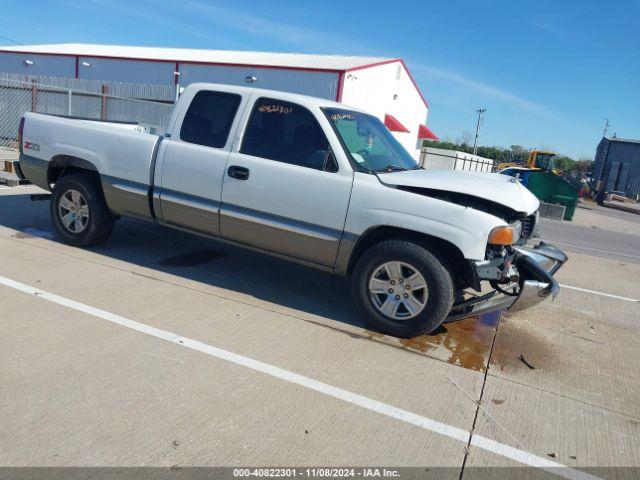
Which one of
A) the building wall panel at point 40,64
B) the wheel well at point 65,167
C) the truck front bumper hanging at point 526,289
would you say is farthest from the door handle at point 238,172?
the building wall panel at point 40,64

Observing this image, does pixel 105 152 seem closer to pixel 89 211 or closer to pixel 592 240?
pixel 89 211

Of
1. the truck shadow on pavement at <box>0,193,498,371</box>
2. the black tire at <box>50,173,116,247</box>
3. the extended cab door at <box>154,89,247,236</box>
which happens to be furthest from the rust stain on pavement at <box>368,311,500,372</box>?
the black tire at <box>50,173,116,247</box>

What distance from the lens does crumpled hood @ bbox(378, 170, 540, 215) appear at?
437cm

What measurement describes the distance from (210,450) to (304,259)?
93.6 inches

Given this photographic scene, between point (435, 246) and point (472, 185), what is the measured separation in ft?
1.96

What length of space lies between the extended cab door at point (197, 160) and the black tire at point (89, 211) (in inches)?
35.9

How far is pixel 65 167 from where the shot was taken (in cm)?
627

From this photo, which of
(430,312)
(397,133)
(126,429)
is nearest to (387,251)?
(430,312)

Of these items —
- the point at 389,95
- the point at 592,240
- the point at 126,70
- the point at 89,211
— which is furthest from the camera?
the point at 389,95

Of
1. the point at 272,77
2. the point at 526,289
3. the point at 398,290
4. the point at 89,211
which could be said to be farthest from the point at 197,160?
the point at 272,77

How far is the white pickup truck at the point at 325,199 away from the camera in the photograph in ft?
14.5

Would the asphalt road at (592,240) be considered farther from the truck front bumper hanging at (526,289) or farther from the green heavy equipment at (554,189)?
the truck front bumper hanging at (526,289)

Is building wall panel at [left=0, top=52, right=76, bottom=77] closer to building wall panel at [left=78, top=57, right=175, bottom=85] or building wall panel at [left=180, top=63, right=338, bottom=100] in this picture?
building wall panel at [left=78, top=57, right=175, bottom=85]

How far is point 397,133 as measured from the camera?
3225 cm
